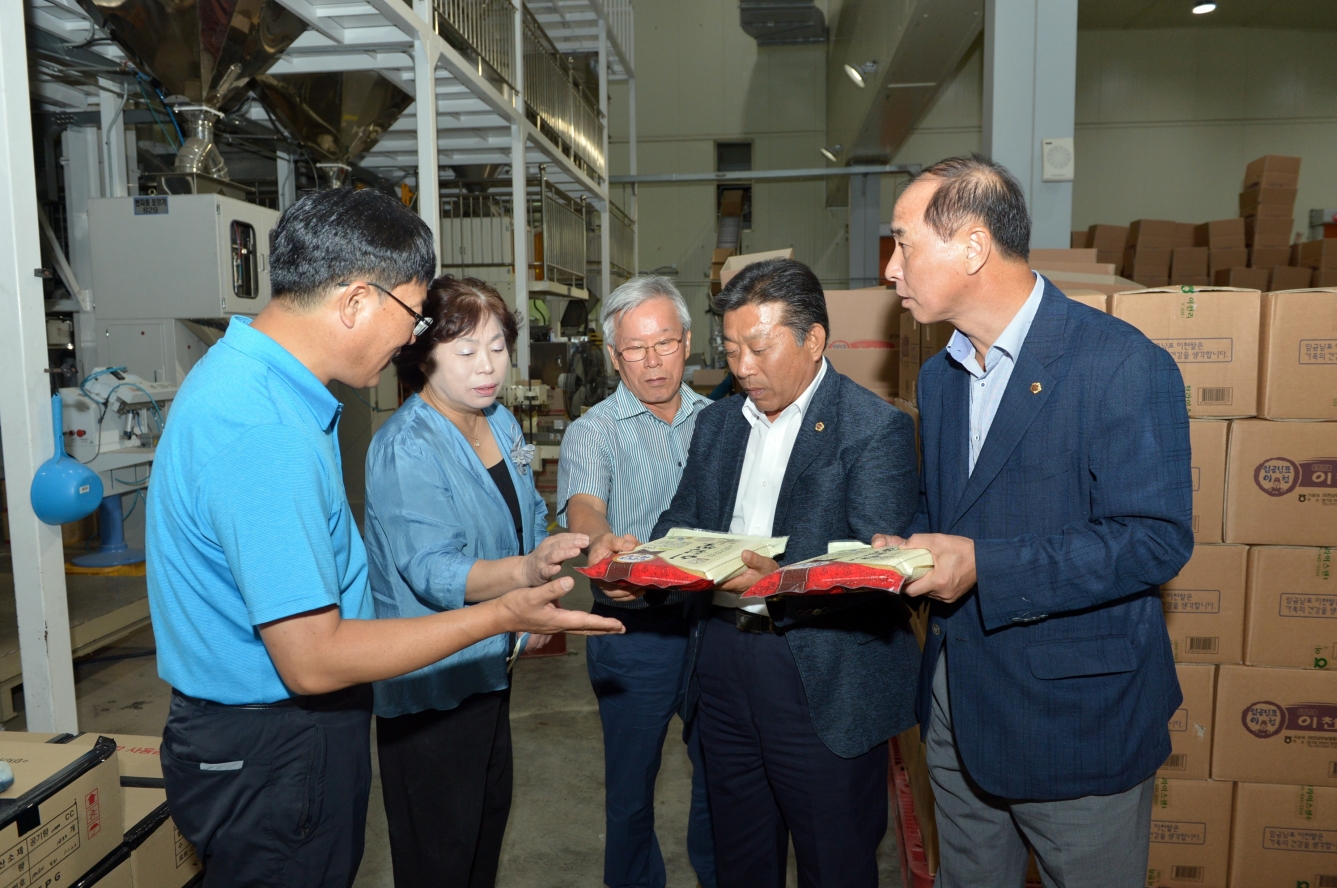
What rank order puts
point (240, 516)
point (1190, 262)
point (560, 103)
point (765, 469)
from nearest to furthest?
point (240, 516), point (765, 469), point (560, 103), point (1190, 262)

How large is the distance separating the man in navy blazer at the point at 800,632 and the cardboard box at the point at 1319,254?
7.91 m

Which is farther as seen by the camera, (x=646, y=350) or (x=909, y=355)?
(x=909, y=355)

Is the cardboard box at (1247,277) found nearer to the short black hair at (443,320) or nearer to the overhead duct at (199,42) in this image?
the overhead duct at (199,42)

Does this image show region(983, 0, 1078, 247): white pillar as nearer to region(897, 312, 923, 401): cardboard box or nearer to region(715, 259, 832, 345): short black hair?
region(897, 312, 923, 401): cardboard box

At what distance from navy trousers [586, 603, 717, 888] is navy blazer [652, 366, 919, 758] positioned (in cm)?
51

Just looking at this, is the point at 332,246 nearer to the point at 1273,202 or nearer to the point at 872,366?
the point at 872,366

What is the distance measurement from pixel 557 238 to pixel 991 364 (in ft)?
19.2

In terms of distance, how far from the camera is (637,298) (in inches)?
82.6

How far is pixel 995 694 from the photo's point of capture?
4.91 feet

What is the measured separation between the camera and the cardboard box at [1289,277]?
7.61 meters

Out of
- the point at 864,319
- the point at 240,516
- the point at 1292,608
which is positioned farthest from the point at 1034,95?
the point at 240,516

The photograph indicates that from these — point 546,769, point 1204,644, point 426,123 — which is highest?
point 426,123

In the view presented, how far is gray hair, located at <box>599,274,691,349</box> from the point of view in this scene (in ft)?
6.89

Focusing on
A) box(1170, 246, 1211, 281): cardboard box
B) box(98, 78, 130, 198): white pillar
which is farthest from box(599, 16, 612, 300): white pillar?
box(1170, 246, 1211, 281): cardboard box
